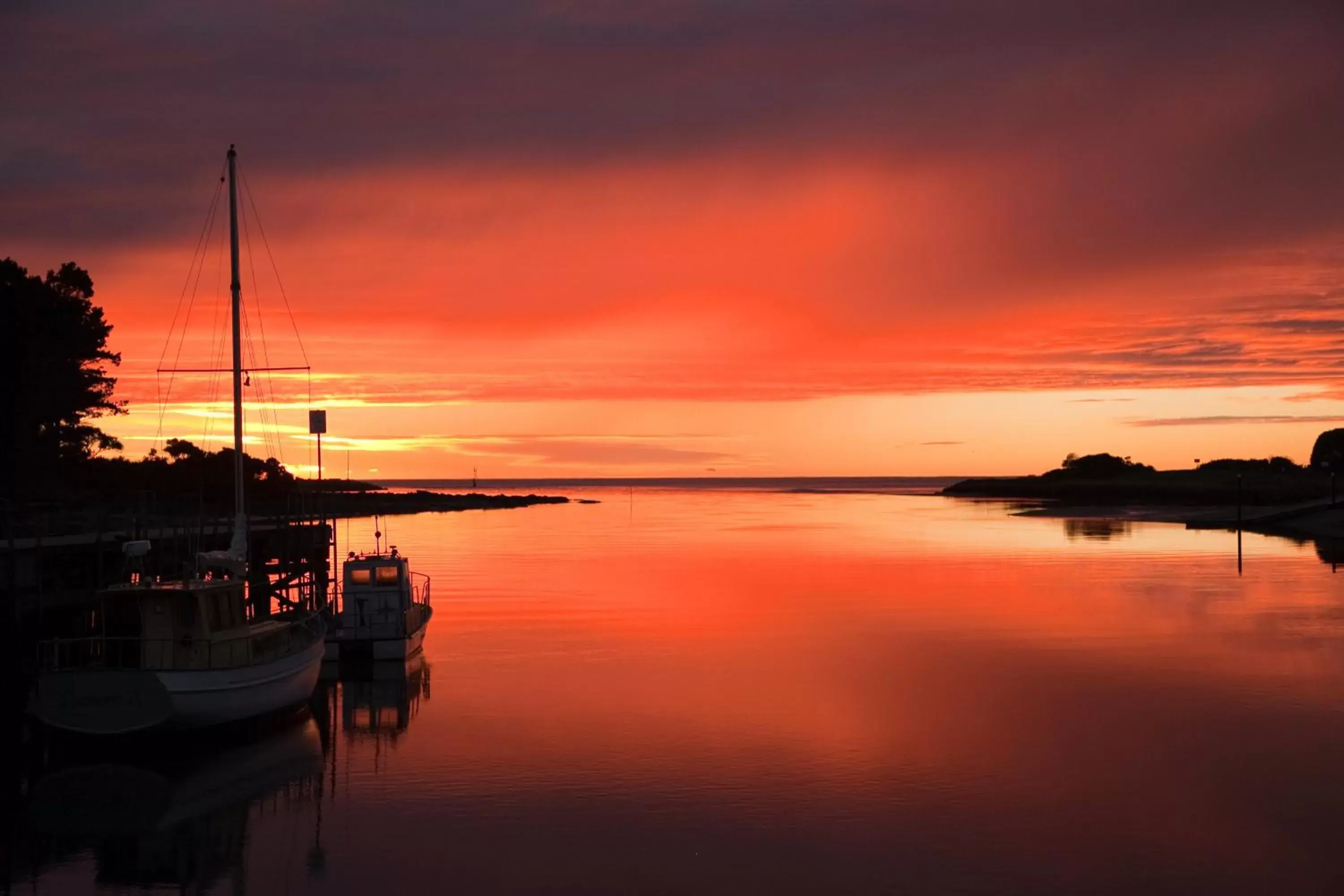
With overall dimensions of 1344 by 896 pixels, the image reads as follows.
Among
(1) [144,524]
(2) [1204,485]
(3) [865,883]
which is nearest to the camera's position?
(3) [865,883]

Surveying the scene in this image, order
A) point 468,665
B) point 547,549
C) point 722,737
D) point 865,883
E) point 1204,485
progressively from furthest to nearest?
point 1204,485
point 547,549
point 468,665
point 722,737
point 865,883

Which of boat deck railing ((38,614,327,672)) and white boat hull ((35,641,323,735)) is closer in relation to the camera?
white boat hull ((35,641,323,735))

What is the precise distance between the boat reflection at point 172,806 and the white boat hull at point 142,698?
83 centimetres

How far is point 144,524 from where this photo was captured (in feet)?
158

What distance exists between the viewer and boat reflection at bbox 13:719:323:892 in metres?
18.7

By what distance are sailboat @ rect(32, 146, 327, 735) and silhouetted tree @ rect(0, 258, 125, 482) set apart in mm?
23979

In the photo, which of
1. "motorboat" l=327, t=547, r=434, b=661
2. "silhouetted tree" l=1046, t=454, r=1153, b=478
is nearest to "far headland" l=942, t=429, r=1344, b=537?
"silhouetted tree" l=1046, t=454, r=1153, b=478

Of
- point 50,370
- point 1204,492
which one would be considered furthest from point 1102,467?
point 50,370

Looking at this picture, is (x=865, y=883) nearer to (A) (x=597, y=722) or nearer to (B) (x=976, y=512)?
(A) (x=597, y=722)

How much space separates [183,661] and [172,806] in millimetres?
4466

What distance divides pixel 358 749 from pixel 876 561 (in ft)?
141

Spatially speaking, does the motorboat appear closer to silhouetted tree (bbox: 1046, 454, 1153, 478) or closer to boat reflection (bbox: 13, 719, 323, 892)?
boat reflection (bbox: 13, 719, 323, 892)

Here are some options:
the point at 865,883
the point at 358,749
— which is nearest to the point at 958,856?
the point at 865,883

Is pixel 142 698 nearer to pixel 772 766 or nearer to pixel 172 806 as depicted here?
pixel 172 806
